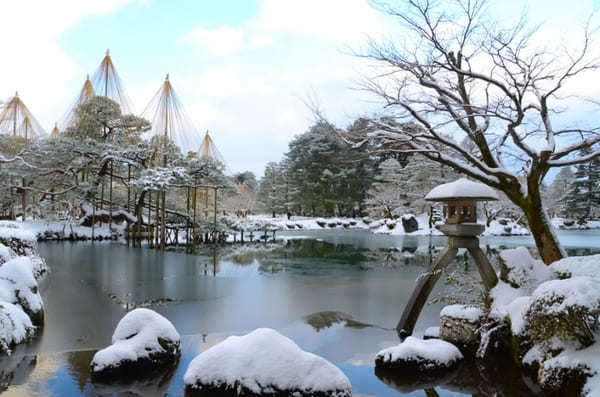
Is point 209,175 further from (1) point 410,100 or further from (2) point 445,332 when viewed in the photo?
(2) point 445,332

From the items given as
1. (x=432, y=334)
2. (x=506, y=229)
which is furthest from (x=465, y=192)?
(x=506, y=229)

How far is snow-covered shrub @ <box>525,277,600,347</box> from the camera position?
2865mm

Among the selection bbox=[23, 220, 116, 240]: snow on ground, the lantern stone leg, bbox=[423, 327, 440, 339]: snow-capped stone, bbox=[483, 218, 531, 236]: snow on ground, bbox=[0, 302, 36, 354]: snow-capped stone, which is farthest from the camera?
bbox=[483, 218, 531, 236]: snow on ground

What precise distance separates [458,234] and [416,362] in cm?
162

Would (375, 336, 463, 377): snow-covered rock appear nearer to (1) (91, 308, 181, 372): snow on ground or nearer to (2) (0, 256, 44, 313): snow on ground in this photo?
(1) (91, 308, 181, 372): snow on ground

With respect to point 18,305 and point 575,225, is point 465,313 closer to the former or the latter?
point 18,305

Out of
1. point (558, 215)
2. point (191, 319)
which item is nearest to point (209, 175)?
point (191, 319)

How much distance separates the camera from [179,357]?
159 inches

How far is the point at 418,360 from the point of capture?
3.84 meters

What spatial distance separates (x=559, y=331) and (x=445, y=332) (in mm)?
1565

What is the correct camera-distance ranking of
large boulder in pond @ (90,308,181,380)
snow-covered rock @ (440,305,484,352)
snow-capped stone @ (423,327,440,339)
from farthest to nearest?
1. snow-capped stone @ (423,327,440,339)
2. snow-covered rock @ (440,305,484,352)
3. large boulder in pond @ (90,308,181,380)

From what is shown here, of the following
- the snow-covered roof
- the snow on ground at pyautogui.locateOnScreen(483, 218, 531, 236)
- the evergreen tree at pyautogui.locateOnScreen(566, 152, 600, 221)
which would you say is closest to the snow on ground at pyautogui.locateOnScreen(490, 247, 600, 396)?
the snow-covered roof

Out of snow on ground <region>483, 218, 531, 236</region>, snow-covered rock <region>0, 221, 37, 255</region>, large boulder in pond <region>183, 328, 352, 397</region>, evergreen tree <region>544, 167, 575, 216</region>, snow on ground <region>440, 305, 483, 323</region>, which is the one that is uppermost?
evergreen tree <region>544, 167, 575, 216</region>

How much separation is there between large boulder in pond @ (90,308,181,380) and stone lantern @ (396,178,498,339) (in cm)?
267
